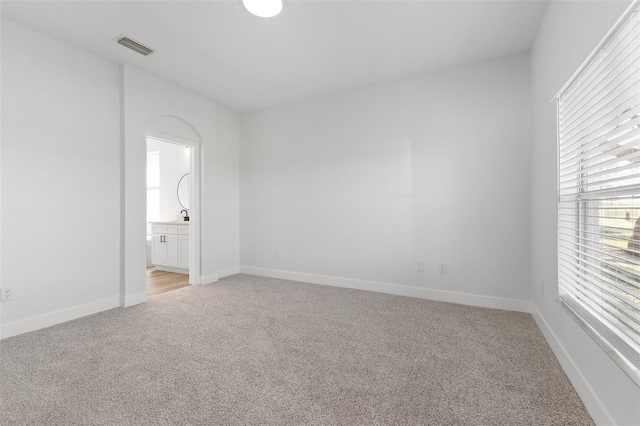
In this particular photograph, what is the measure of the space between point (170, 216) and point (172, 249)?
1.16 metres

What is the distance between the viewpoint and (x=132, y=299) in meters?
3.44

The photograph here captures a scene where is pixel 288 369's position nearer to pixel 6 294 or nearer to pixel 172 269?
pixel 6 294

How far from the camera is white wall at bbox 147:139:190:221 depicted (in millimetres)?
6066

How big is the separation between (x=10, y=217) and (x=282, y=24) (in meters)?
2.87

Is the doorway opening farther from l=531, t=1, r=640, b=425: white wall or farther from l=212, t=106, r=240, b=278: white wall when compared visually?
l=531, t=1, r=640, b=425: white wall

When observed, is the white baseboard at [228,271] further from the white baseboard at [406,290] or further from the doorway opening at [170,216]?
the doorway opening at [170,216]

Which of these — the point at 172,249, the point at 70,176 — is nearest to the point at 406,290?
the point at 70,176

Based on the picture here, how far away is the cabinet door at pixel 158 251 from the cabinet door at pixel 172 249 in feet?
0.27

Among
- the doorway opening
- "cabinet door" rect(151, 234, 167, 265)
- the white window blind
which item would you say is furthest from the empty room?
"cabinet door" rect(151, 234, 167, 265)

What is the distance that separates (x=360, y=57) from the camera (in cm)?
324

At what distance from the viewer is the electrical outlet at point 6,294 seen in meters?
2.56

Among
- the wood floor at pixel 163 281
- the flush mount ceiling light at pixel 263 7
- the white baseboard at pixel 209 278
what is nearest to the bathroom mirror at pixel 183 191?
the wood floor at pixel 163 281

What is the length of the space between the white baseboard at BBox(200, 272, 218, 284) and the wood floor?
0.27 meters

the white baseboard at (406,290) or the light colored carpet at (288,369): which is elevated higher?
the white baseboard at (406,290)
